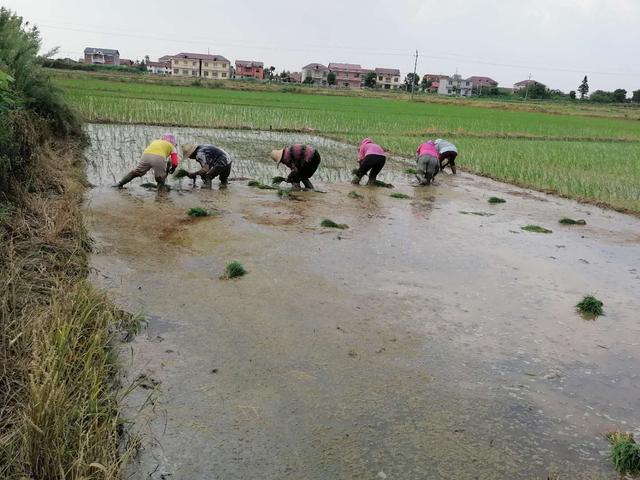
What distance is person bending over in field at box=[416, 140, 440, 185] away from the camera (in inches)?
445

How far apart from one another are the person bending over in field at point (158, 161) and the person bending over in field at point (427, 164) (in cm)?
518

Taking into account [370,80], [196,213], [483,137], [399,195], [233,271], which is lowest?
[233,271]

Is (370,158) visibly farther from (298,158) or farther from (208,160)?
(208,160)

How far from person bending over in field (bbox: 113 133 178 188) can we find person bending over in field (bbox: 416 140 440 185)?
5.18m

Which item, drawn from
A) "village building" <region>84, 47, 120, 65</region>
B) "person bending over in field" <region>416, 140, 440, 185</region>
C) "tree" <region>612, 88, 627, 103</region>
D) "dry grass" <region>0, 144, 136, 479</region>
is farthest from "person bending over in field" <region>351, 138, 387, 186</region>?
"village building" <region>84, 47, 120, 65</region>

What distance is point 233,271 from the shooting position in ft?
17.4

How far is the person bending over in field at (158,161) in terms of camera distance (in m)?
8.72

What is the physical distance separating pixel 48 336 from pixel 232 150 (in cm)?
1137

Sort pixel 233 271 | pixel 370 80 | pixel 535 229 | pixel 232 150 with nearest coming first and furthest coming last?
pixel 233 271 → pixel 535 229 → pixel 232 150 → pixel 370 80

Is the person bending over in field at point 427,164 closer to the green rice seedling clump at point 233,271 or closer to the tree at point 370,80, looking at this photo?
the green rice seedling clump at point 233,271

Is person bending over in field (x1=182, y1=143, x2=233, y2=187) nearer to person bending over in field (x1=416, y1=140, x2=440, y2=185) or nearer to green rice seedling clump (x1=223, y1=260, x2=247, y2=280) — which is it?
person bending over in field (x1=416, y1=140, x2=440, y2=185)

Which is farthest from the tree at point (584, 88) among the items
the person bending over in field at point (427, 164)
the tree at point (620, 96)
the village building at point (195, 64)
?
the person bending over in field at point (427, 164)

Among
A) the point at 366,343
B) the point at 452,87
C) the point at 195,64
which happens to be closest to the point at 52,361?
the point at 366,343

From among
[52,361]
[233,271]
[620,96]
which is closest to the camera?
[52,361]
